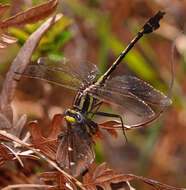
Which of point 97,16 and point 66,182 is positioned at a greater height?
point 97,16

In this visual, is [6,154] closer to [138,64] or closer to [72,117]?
[72,117]

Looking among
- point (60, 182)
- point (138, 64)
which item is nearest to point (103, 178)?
point (60, 182)

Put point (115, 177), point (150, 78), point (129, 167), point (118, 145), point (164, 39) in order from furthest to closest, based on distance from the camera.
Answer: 1. point (118, 145)
2. point (129, 167)
3. point (164, 39)
4. point (150, 78)
5. point (115, 177)

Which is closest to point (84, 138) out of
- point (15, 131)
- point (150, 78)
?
point (15, 131)

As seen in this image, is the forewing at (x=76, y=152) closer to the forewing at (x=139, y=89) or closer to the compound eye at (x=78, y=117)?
the compound eye at (x=78, y=117)

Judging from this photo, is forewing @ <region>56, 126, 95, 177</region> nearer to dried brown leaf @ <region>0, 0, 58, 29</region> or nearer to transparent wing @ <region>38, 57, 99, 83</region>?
transparent wing @ <region>38, 57, 99, 83</region>

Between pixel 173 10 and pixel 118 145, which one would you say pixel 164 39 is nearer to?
pixel 173 10

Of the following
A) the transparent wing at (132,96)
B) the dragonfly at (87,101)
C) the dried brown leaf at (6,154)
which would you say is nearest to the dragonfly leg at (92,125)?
the dragonfly at (87,101)
